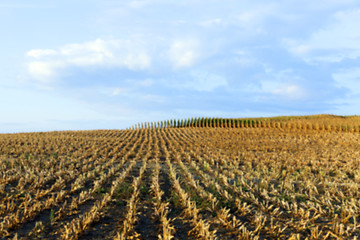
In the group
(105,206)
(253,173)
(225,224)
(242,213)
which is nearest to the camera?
(225,224)

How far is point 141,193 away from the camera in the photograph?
973 centimetres

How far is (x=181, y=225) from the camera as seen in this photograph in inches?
282

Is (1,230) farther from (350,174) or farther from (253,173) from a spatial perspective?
(350,174)

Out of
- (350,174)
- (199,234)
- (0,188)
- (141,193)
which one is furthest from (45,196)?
(350,174)

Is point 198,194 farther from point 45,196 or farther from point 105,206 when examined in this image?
point 45,196

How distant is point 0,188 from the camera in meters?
9.83

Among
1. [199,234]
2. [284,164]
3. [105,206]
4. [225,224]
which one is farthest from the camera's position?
[284,164]

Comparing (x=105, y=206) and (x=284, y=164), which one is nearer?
(x=105, y=206)

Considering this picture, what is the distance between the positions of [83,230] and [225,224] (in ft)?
10.9

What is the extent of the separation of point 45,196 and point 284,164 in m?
11.7

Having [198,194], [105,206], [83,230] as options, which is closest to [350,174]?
[198,194]

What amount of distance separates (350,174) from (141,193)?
33.0 ft

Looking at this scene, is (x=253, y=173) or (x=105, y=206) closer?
(x=105, y=206)

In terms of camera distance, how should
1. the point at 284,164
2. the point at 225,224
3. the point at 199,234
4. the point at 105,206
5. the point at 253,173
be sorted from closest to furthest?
the point at 199,234 → the point at 225,224 → the point at 105,206 → the point at 253,173 → the point at 284,164
